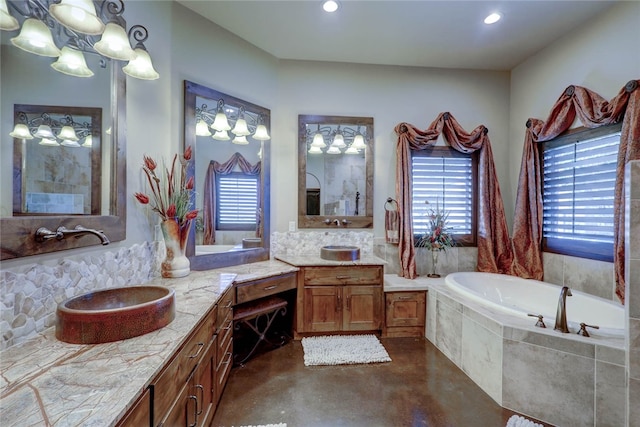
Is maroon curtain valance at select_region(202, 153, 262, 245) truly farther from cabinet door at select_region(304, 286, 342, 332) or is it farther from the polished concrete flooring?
the polished concrete flooring

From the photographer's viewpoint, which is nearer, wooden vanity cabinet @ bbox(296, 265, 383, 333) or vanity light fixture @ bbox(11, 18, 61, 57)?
vanity light fixture @ bbox(11, 18, 61, 57)

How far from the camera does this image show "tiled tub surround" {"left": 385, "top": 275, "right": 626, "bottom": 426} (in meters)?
1.62

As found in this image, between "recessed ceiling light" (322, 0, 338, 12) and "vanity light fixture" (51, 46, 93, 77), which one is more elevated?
"recessed ceiling light" (322, 0, 338, 12)

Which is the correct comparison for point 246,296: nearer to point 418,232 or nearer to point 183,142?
point 183,142

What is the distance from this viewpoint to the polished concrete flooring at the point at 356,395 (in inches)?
71.2

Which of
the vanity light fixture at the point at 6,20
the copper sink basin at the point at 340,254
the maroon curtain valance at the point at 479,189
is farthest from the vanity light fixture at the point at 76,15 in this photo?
the maroon curtain valance at the point at 479,189

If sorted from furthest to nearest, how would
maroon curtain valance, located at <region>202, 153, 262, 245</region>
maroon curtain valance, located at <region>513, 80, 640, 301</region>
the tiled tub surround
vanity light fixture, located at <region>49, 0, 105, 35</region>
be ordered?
maroon curtain valance, located at <region>202, 153, 262, 245</region>
maroon curtain valance, located at <region>513, 80, 640, 301</region>
the tiled tub surround
vanity light fixture, located at <region>49, 0, 105, 35</region>

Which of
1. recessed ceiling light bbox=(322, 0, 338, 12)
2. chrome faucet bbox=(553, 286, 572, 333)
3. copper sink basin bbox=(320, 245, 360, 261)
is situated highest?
recessed ceiling light bbox=(322, 0, 338, 12)

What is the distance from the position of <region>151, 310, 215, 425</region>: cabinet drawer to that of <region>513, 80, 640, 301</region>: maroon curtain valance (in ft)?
9.97

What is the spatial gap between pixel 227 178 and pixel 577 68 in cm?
352

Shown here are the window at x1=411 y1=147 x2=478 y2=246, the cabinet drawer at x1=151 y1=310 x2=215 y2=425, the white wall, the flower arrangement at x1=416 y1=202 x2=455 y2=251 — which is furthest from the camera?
the window at x1=411 y1=147 x2=478 y2=246

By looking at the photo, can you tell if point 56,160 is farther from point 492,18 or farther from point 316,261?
point 492,18

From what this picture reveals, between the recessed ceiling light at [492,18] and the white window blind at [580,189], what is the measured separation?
4.57 ft

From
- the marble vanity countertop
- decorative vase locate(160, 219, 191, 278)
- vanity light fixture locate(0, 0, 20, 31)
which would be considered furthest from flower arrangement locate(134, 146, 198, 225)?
the marble vanity countertop
